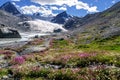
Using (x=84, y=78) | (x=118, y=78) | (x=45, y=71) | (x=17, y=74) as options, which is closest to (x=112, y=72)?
(x=118, y=78)

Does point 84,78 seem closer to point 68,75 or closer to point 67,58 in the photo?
point 68,75

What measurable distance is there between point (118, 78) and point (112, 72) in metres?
1.00

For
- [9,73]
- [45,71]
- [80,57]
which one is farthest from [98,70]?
[9,73]

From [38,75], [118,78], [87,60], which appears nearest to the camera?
[118,78]

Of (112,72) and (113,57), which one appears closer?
(112,72)

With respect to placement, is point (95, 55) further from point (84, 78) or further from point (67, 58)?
point (84, 78)

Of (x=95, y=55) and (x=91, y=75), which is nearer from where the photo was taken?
(x=91, y=75)

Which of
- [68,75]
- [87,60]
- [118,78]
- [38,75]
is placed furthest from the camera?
[87,60]

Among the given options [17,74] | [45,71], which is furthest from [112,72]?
[17,74]

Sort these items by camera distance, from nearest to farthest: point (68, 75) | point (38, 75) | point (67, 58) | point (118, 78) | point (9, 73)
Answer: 1. point (118, 78)
2. point (68, 75)
3. point (38, 75)
4. point (9, 73)
5. point (67, 58)

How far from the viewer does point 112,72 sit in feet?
70.0

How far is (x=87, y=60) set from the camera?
→ 1094 inches

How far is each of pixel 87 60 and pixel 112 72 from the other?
21.6ft

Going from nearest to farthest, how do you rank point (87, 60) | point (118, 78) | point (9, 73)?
1. point (118, 78)
2. point (9, 73)
3. point (87, 60)
